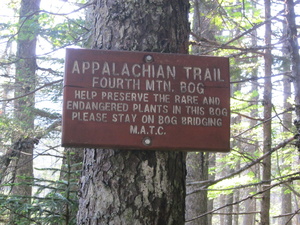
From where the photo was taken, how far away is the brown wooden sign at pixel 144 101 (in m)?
1.68

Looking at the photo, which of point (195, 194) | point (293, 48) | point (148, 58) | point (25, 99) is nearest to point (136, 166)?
point (148, 58)

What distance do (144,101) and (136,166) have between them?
0.34 metres

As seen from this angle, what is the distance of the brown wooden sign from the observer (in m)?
1.68

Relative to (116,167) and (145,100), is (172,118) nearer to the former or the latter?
(145,100)

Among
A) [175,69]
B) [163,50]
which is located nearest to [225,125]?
[175,69]

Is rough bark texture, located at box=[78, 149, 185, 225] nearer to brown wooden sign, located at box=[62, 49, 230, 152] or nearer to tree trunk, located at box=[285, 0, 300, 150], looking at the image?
brown wooden sign, located at box=[62, 49, 230, 152]

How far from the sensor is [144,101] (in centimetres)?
A: 172

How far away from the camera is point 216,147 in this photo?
5.79 feet

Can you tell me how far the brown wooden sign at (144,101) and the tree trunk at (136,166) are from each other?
0.36 feet

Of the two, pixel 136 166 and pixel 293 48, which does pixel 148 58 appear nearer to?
pixel 136 166

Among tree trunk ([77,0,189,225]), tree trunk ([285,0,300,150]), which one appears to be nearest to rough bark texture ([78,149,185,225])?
tree trunk ([77,0,189,225])

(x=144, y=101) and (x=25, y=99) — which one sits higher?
(x=25, y=99)

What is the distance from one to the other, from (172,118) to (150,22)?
0.57 metres

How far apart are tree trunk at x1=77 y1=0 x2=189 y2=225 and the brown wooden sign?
111 millimetres
